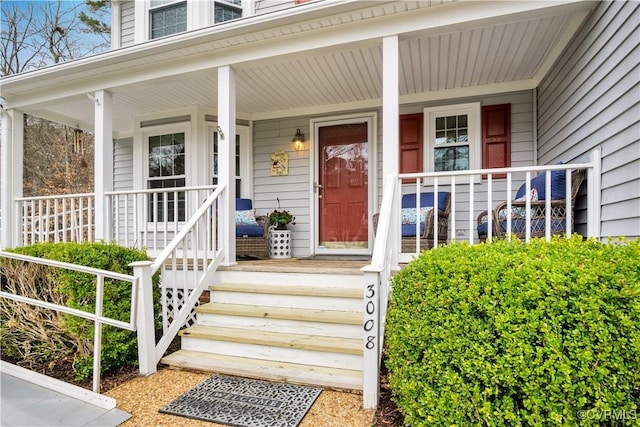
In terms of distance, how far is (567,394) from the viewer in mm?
1521

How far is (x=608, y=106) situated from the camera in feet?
8.84

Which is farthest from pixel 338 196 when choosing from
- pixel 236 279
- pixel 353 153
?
pixel 236 279

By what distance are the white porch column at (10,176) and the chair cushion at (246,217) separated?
3124mm

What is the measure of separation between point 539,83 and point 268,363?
4359mm

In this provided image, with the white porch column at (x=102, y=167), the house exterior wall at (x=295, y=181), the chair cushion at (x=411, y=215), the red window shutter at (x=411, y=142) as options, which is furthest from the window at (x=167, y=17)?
the chair cushion at (x=411, y=215)

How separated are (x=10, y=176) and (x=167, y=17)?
3323 millimetres

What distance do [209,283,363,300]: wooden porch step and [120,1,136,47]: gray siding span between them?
16.7 feet

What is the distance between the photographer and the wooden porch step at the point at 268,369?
245cm

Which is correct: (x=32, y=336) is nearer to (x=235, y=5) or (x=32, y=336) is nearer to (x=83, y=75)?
(x=83, y=75)

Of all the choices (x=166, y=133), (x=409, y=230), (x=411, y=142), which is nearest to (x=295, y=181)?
(x=411, y=142)

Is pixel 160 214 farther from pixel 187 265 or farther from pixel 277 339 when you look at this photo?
pixel 277 339

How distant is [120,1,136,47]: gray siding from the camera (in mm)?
6191

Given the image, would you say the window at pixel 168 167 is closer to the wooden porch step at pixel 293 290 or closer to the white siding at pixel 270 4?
the white siding at pixel 270 4

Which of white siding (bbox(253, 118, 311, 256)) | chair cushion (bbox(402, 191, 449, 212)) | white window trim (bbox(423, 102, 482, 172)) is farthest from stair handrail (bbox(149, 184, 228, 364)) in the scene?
white window trim (bbox(423, 102, 482, 172))
